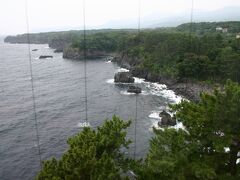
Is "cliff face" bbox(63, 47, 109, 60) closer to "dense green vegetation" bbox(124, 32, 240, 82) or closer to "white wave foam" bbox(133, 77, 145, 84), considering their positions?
"dense green vegetation" bbox(124, 32, 240, 82)

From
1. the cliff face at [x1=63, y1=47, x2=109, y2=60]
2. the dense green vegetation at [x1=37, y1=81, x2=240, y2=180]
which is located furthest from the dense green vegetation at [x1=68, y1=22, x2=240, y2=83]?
the dense green vegetation at [x1=37, y1=81, x2=240, y2=180]

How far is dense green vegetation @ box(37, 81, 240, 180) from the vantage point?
16.2 meters

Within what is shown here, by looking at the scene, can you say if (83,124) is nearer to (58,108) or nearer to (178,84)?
(58,108)

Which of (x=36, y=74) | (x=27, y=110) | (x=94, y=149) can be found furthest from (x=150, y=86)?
(x=94, y=149)

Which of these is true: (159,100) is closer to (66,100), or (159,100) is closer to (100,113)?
(100,113)

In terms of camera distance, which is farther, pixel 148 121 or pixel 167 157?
pixel 148 121

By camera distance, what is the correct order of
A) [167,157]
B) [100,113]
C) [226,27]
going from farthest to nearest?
[226,27] < [100,113] < [167,157]

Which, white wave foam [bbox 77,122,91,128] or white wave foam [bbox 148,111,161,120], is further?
white wave foam [bbox 148,111,161,120]

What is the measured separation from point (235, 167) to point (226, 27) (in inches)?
5360

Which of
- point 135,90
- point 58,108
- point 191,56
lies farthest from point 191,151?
point 191,56

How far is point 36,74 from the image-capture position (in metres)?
106

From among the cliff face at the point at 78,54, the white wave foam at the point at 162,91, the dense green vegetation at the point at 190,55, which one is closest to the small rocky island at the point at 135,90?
the white wave foam at the point at 162,91

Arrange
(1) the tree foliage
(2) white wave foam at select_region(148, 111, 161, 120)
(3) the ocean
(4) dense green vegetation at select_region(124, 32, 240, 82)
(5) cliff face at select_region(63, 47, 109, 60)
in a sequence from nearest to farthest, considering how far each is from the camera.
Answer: (1) the tree foliage, (3) the ocean, (2) white wave foam at select_region(148, 111, 161, 120), (4) dense green vegetation at select_region(124, 32, 240, 82), (5) cliff face at select_region(63, 47, 109, 60)

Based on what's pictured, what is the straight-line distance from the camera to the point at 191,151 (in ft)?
56.6
